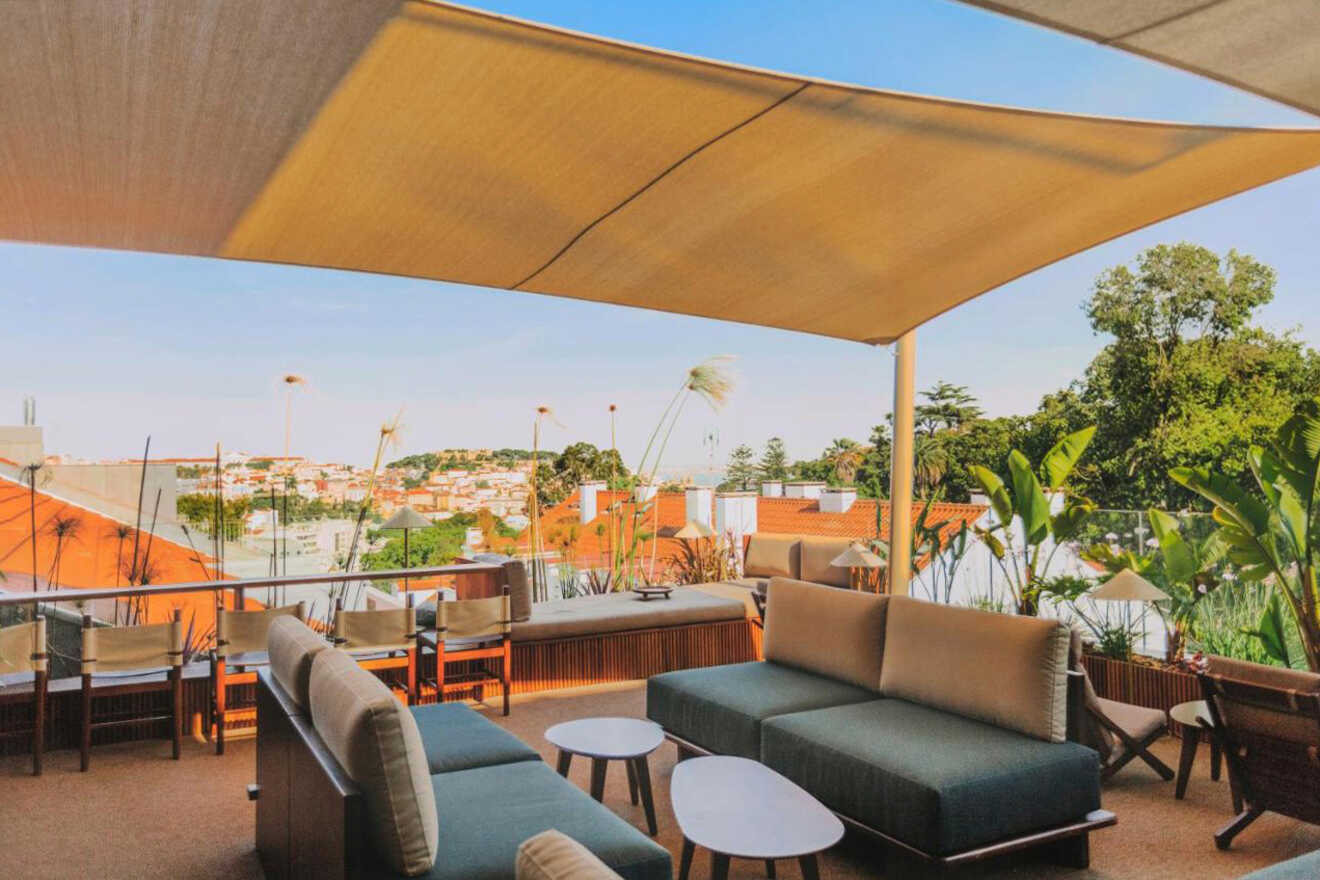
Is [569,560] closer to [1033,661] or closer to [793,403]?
[1033,661]

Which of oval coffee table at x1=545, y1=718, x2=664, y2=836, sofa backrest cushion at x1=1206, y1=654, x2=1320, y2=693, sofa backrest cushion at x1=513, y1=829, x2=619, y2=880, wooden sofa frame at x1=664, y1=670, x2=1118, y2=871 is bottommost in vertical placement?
wooden sofa frame at x1=664, y1=670, x2=1118, y2=871

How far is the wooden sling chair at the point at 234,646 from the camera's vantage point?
5.18m

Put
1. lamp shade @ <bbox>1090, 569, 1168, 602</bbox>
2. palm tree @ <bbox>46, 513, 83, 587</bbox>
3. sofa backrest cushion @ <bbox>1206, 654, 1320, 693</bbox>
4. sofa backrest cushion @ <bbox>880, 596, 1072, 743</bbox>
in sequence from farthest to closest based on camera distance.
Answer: palm tree @ <bbox>46, 513, 83, 587</bbox> < lamp shade @ <bbox>1090, 569, 1168, 602</bbox> < sofa backrest cushion @ <bbox>1206, 654, 1320, 693</bbox> < sofa backrest cushion @ <bbox>880, 596, 1072, 743</bbox>

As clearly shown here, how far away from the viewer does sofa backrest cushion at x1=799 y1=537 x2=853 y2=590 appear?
8781mm

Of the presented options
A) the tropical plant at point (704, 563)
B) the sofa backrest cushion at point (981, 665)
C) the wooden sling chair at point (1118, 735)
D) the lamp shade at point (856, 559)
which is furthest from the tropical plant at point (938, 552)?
the sofa backrest cushion at point (981, 665)

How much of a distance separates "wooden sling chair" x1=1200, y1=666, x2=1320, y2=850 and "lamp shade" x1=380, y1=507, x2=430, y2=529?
5412mm

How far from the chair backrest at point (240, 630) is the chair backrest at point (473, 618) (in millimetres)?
896

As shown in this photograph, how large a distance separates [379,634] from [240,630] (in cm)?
75

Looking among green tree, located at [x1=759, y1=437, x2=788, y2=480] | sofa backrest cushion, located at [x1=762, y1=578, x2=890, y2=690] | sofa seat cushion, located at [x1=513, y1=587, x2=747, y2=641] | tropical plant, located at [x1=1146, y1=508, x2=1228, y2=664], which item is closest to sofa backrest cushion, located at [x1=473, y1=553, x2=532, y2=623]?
sofa seat cushion, located at [x1=513, y1=587, x2=747, y2=641]

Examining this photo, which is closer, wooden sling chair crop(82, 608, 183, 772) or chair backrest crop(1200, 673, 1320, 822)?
chair backrest crop(1200, 673, 1320, 822)

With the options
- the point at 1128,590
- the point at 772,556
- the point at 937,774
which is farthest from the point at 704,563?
the point at 937,774

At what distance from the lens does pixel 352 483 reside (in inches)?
512

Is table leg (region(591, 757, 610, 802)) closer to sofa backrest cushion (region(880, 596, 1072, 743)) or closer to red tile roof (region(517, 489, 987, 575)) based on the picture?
sofa backrest cushion (region(880, 596, 1072, 743))

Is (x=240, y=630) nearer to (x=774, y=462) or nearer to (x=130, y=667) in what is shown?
(x=130, y=667)
